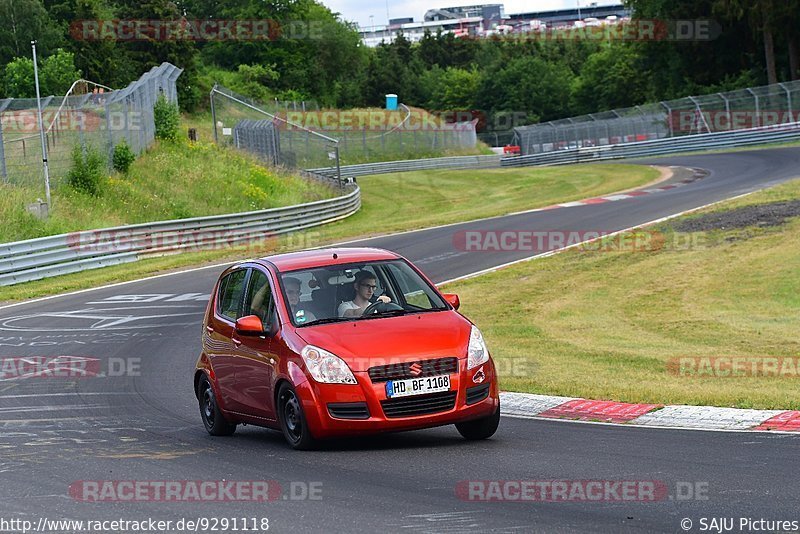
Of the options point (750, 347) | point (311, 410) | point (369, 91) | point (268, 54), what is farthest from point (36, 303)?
point (369, 91)

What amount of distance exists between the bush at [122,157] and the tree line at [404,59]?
28805mm

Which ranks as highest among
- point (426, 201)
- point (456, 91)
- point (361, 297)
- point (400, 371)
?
point (456, 91)

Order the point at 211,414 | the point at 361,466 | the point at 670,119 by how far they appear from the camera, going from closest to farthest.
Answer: the point at 361,466
the point at 211,414
the point at 670,119

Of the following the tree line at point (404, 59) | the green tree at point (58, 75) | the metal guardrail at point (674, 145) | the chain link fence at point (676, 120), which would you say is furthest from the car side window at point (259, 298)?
the tree line at point (404, 59)

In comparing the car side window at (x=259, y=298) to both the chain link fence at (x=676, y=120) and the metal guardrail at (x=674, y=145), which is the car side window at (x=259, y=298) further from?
the chain link fence at (x=676, y=120)

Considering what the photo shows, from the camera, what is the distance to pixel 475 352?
8914 mm

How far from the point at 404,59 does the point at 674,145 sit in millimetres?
94072

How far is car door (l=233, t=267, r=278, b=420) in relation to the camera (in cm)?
935

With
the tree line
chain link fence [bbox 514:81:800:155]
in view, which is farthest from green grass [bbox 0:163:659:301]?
the tree line

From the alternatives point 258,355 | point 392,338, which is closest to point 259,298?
point 258,355

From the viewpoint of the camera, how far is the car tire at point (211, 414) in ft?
33.9

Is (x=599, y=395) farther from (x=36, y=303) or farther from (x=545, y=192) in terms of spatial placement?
(x=545, y=192)

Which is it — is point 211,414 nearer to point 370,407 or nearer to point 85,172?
point 370,407

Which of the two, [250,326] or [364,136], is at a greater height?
[364,136]
